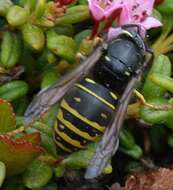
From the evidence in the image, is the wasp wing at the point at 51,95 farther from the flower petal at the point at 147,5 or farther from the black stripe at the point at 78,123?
the flower petal at the point at 147,5

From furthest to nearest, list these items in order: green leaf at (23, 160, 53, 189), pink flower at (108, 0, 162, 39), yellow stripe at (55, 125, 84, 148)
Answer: pink flower at (108, 0, 162, 39)
green leaf at (23, 160, 53, 189)
yellow stripe at (55, 125, 84, 148)

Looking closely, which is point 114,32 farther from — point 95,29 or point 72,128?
point 72,128

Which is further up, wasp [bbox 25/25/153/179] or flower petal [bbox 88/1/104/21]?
flower petal [bbox 88/1/104/21]

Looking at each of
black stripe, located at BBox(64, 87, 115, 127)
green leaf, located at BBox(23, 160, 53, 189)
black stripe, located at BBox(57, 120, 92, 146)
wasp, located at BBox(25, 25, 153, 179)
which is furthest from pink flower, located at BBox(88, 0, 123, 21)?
green leaf, located at BBox(23, 160, 53, 189)

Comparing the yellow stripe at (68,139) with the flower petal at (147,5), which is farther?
the flower petal at (147,5)

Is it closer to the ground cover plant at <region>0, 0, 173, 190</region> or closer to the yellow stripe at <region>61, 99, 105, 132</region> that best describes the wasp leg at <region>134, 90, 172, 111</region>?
the ground cover plant at <region>0, 0, 173, 190</region>

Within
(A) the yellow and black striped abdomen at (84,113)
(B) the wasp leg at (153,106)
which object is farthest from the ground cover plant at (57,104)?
(A) the yellow and black striped abdomen at (84,113)
